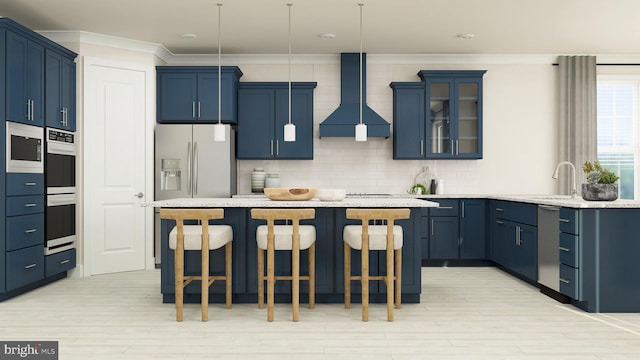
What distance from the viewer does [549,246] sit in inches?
179

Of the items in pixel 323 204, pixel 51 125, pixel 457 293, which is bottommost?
pixel 457 293

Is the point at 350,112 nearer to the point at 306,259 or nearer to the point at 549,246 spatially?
the point at 306,259

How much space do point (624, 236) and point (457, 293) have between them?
59.3 inches

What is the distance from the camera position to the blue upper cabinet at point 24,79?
449 cm

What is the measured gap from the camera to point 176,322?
379cm

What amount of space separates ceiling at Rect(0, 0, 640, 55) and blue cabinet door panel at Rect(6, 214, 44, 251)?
205 centimetres

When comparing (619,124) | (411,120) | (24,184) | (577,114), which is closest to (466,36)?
(411,120)

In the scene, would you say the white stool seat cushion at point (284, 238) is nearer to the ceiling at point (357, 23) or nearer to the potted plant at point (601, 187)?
the ceiling at point (357, 23)

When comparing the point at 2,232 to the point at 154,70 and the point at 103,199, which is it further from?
the point at 154,70

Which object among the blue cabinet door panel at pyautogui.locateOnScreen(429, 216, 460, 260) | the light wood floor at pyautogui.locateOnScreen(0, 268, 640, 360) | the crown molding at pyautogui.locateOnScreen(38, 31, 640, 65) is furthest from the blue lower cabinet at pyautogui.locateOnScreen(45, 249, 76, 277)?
the blue cabinet door panel at pyautogui.locateOnScreen(429, 216, 460, 260)

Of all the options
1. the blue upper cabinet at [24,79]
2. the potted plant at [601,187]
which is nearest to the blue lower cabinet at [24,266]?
the blue upper cabinet at [24,79]

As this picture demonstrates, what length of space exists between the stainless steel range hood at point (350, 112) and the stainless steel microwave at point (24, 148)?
3147mm

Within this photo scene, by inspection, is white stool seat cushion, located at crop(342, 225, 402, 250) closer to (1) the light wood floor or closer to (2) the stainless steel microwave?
(1) the light wood floor

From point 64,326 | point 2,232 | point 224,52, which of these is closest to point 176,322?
point 64,326
